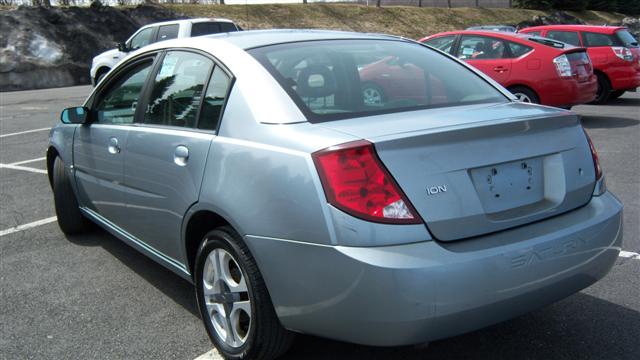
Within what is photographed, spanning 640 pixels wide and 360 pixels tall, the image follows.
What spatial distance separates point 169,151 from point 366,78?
1144 millimetres

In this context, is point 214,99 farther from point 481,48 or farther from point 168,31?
point 168,31

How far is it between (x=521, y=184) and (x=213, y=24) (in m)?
12.2

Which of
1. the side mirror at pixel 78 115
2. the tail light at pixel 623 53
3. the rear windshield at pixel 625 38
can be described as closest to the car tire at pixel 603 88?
the tail light at pixel 623 53

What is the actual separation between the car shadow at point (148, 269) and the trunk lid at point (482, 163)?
1.74 metres

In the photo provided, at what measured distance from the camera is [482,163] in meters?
2.52

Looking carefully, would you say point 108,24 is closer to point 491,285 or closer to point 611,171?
A: point 611,171

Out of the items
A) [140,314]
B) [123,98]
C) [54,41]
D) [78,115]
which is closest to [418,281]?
[140,314]

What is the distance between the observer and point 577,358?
9.61 ft

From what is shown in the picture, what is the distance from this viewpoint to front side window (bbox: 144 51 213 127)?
10.8 ft

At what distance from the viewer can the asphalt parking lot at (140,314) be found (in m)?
3.07

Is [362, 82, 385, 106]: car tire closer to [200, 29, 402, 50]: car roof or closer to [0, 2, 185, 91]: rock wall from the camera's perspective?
[200, 29, 402, 50]: car roof

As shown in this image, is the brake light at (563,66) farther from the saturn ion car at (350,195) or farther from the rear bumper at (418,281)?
the rear bumper at (418,281)

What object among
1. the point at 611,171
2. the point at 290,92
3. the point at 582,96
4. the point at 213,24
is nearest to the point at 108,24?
the point at 213,24

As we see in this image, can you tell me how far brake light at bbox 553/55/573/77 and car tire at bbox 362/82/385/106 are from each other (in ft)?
22.9
